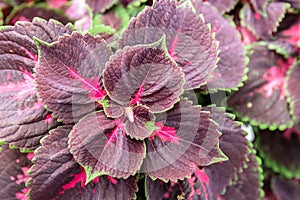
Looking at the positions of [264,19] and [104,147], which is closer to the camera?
[104,147]

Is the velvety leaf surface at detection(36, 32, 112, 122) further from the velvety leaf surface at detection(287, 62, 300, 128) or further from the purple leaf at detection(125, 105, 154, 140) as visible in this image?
the velvety leaf surface at detection(287, 62, 300, 128)

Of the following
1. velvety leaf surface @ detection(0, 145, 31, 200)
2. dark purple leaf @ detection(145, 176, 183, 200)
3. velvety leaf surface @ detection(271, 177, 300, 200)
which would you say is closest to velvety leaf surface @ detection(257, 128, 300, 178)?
velvety leaf surface @ detection(271, 177, 300, 200)

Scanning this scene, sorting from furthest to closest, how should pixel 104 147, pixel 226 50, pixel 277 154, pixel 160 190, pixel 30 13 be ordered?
pixel 277 154
pixel 30 13
pixel 226 50
pixel 160 190
pixel 104 147

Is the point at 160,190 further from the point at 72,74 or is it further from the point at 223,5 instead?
the point at 223,5

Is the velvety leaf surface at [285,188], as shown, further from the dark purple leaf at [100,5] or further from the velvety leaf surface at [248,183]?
the dark purple leaf at [100,5]

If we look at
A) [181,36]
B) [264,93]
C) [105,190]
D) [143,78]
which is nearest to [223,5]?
[264,93]

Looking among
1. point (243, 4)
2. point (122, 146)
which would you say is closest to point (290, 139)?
point (243, 4)
